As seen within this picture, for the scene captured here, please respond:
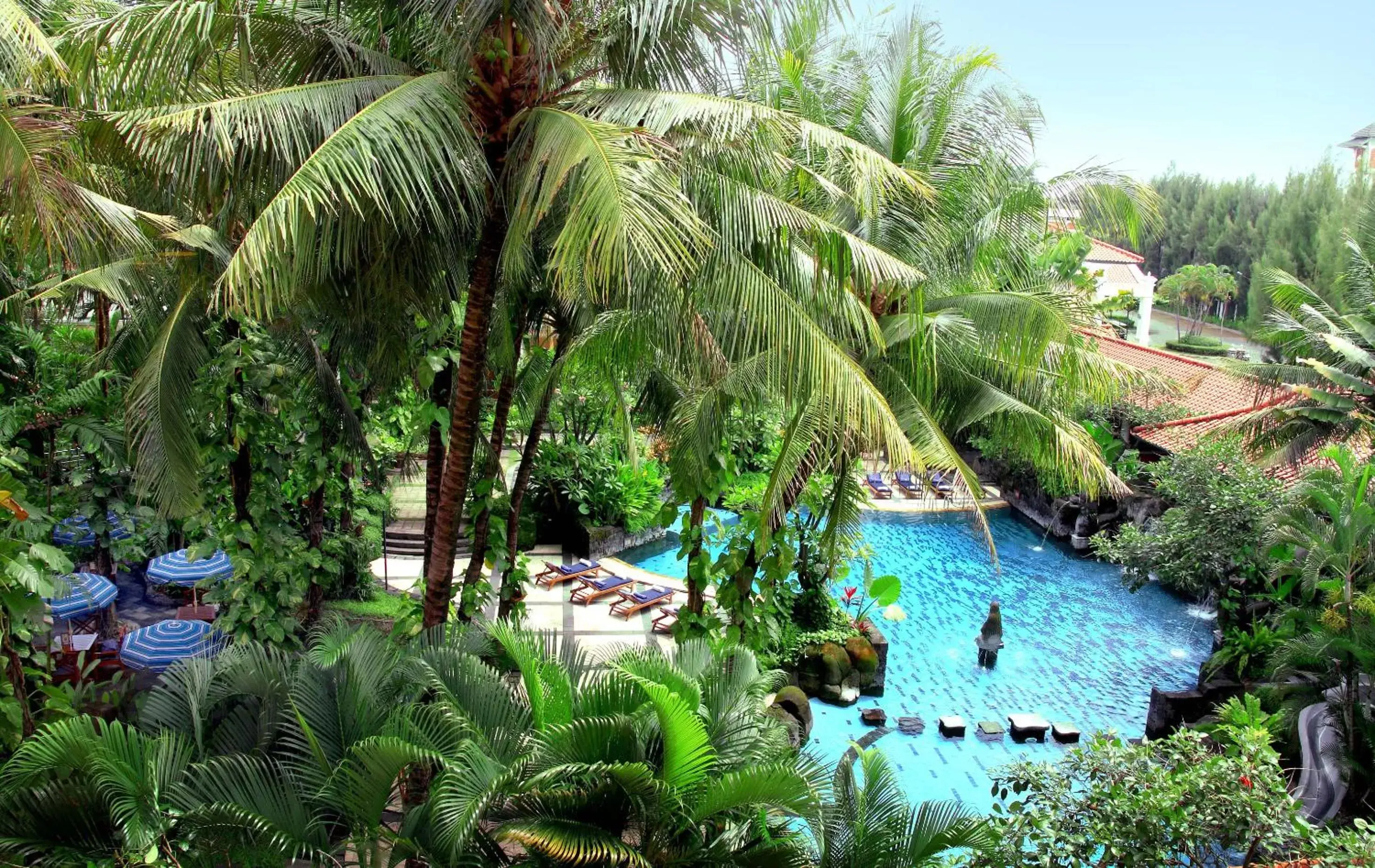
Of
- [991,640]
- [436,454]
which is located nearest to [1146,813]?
[436,454]

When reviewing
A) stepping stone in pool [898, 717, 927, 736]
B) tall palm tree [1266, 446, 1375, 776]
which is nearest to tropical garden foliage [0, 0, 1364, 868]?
tall palm tree [1266, 446, 1375, 776]

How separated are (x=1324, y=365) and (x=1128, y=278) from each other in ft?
96.5

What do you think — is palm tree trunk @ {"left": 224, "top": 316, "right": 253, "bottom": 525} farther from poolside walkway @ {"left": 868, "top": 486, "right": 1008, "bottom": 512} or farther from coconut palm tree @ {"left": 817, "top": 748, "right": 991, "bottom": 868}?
poolside walkway @ {"left": 868, "top": 486, "right": 1008, "bottom": 512}

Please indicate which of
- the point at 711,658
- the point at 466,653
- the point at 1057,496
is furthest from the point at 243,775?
the point at 1057,496

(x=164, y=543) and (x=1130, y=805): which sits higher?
(x=1130, y=805)

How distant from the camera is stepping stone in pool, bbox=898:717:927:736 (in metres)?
10.9

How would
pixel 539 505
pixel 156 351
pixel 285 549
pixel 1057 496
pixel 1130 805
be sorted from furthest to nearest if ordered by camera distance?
pixel 1057 496 → pixel 539 505 → pixel 285 549 → pixel 156 351 → pixel 1130 805

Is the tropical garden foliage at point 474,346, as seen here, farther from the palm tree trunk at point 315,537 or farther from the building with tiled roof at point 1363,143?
the building with tiled roof at point 1363,143

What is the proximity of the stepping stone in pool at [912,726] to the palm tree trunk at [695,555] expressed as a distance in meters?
3.73

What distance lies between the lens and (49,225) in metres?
4.45

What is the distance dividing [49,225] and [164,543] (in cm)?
766

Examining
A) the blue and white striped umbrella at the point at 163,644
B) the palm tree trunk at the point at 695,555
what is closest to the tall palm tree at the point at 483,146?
the palm tree trunk at the point at 695,555

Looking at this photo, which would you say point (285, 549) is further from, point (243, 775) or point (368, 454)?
point (243, 775)

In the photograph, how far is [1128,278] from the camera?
39.0 m
